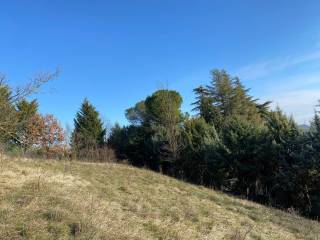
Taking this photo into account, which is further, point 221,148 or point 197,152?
point 197,152

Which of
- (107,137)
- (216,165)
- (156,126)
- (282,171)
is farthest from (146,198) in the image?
(107,137)

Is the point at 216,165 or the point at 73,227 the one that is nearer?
the point at 73,227

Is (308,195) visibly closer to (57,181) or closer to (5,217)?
(57,181)

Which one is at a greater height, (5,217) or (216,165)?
(216,165)

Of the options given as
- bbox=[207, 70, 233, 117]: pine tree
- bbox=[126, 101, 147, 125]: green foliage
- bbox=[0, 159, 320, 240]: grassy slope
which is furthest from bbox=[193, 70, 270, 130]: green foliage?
bbox=[0, 159, 320, 240]: grassy slope

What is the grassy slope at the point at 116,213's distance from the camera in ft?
16.3

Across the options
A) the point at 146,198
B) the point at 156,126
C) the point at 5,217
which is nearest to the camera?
the point at 5,217

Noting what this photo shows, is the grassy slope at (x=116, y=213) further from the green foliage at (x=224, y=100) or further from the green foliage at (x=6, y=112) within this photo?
the green foliage at (x=224, y=100)

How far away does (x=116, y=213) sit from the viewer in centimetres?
675

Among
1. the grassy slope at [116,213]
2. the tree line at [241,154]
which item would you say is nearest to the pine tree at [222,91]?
the tree line at [241,154]

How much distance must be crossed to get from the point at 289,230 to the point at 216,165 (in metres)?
9.94

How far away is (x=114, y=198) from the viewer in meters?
8.27

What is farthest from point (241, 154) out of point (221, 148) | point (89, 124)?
point (89, 124)

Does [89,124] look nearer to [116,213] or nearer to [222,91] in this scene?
[222,91]
